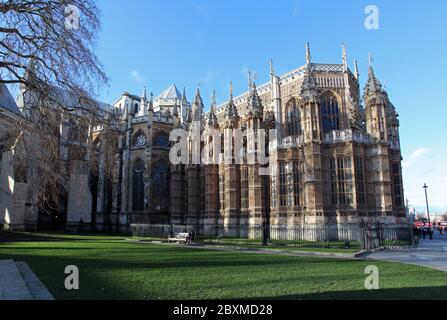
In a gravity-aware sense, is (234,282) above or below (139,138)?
below

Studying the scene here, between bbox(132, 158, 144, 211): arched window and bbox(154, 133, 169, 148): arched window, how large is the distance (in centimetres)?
340

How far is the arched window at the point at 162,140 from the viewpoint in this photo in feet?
159

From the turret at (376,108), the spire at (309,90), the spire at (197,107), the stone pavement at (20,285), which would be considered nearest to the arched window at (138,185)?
the spire at (197,107)

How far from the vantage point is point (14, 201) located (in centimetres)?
3497

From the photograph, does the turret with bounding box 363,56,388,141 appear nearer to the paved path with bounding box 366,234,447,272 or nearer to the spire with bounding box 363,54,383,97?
the spire with bounding box 363,54,383,97

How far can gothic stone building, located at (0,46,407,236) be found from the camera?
2662 cm

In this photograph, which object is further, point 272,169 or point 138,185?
point 138,185

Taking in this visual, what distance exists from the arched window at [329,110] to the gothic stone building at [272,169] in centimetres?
12

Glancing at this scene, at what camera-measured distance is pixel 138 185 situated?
154 feet

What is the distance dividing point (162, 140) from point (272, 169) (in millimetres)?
23529

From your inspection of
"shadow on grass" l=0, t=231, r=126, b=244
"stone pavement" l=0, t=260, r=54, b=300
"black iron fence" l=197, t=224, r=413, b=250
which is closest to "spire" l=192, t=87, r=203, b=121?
"shadow on grass" l=0, t=231, r=126, b=244

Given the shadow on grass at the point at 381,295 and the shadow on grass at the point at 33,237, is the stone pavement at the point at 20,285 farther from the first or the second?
the shadow on grass at the point at 33,237

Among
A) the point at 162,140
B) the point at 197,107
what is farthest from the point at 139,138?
the point at 197,107

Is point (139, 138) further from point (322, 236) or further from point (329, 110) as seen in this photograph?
point (322, 236)
